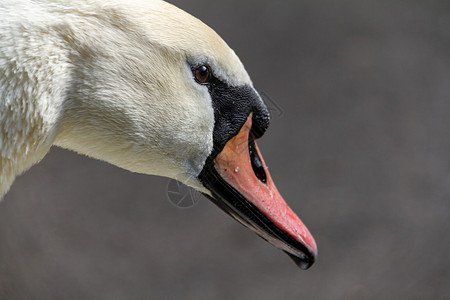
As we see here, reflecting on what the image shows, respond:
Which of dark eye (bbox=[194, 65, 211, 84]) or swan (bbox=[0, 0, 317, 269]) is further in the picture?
dark eye (bbox=[194, 65, 211, 84])

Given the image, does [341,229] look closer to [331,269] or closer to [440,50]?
[331,269]

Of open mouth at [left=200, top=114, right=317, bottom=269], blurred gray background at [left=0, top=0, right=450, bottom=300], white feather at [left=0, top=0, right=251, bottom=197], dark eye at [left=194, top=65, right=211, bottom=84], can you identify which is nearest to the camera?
white feather at [left=0, top=0, right=251, bottom=197]

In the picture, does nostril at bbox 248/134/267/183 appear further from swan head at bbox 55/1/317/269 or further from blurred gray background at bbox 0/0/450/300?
blurred gray background at bbox 0/0/450/300

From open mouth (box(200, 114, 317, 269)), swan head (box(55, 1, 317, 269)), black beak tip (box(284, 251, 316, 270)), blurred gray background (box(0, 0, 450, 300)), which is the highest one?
swan head (box(55, 1, 317, 269))

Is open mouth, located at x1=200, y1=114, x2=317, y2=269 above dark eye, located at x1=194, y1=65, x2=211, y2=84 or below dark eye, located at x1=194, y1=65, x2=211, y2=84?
below

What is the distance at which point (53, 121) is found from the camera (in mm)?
871

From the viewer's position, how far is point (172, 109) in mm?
974

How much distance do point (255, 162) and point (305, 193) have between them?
2.17 m

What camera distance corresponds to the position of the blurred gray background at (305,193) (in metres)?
3.08

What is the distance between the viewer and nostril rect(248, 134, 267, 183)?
119 cm

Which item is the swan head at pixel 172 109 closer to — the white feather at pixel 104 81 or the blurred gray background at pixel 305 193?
the white feather at pixel 104 81

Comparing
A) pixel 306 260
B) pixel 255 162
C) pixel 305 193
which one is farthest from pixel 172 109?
pixel 305 193

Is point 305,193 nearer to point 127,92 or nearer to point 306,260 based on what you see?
point 306,260

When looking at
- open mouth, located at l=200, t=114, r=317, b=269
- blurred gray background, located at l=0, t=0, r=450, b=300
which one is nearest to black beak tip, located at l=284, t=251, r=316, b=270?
open mouth, located at l=200, t=114, r=317, b=269
